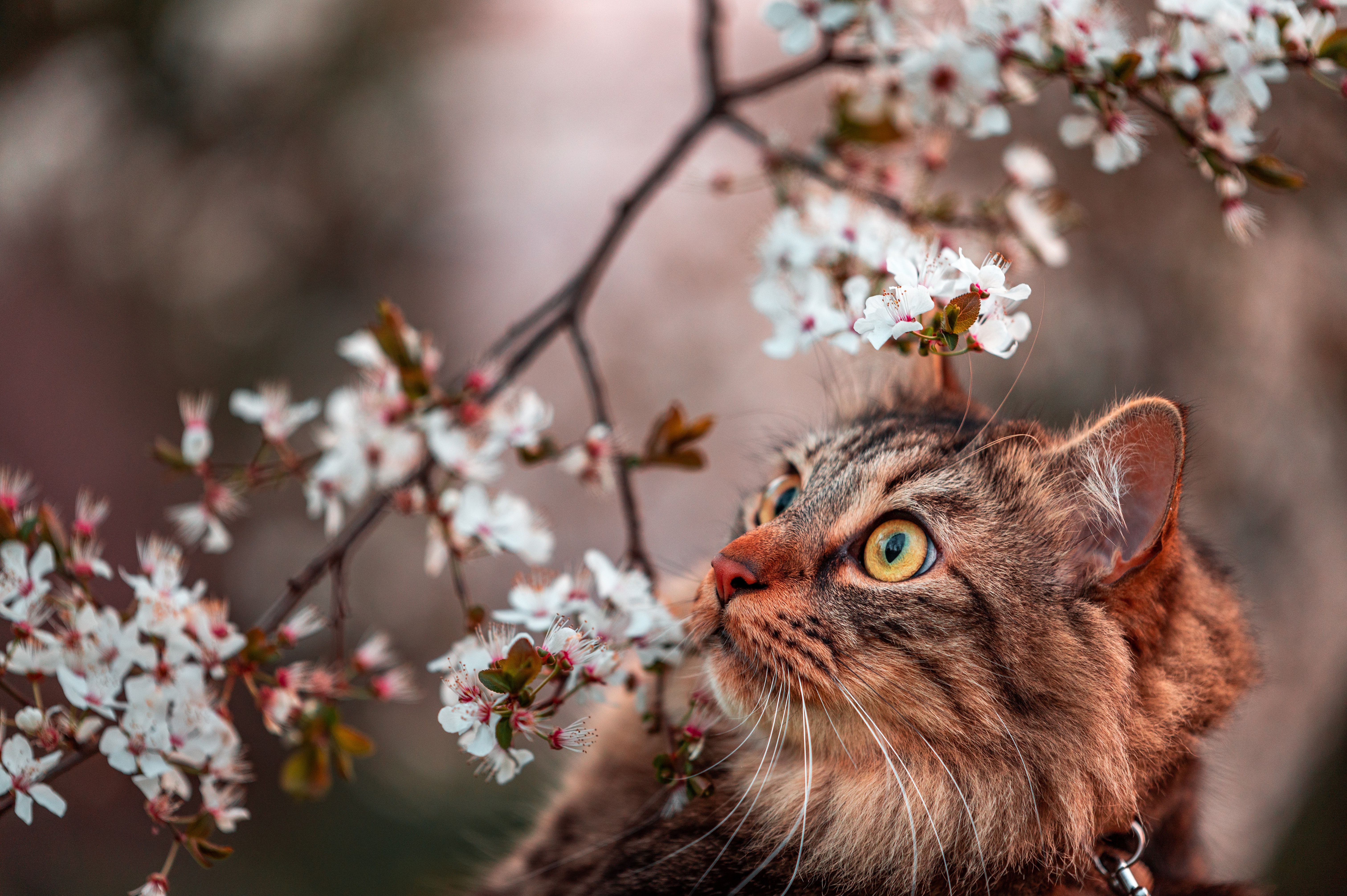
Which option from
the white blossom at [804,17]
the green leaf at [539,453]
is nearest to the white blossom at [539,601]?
the green leaf at [539,453]

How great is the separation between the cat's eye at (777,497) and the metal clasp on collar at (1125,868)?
569mm

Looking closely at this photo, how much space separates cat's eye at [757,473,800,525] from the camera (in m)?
1.26

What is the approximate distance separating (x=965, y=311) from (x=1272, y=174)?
561 millimetres

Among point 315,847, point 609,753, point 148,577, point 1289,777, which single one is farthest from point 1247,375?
point 315,847

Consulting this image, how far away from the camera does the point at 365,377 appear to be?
1.15m

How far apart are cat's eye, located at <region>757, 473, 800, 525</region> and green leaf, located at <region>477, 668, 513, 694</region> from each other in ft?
1.59

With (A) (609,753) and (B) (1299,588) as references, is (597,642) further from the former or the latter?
(B) (1299,588)

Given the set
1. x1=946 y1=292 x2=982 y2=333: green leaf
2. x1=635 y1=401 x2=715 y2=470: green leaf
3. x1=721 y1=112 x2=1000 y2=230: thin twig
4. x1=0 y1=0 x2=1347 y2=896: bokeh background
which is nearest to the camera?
x1=946 y1=292 x2=982 y2=333: green leaf

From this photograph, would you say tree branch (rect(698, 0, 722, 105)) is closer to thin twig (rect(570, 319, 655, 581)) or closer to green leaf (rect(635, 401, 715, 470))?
thin twig (rect(570, 319, 655, 581))

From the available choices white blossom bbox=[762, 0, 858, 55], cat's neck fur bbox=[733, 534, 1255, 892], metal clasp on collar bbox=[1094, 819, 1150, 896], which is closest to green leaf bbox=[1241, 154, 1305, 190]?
cat's neck fur bbox=[733, 534, 1255, 892]

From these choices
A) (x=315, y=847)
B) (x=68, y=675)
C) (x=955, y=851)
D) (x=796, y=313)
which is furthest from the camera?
(x=315, y=847)

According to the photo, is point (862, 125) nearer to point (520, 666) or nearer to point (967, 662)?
point (967, 662)

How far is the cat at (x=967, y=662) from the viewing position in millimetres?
1006

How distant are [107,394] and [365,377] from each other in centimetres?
178
